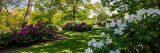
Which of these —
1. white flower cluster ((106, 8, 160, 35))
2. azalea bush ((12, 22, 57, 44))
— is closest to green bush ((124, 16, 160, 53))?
white flower cluster ((106, 8, 160, 35))

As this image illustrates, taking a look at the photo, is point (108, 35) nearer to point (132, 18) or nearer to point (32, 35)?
point (132, 18)

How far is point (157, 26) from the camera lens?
4.54 meters

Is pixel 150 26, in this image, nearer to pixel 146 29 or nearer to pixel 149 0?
pixel 146 29

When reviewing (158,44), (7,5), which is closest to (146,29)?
(158,44)

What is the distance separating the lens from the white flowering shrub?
452cm

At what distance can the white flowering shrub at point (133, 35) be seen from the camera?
452 centimetres

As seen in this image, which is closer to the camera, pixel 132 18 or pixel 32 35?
pixel 132 18

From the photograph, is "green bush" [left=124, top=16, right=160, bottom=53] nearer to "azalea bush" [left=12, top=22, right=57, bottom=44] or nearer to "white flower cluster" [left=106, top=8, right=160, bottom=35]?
"white flower cluster" [left=106, top=8, right=160, bottom=35]

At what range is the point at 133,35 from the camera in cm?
473

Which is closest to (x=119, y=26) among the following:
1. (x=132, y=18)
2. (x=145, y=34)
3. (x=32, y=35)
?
(x=132, y=18)

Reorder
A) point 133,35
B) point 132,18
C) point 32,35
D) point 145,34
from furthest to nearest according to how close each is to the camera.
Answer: point 32,35 → point 132,18 → point 133,35 → point 145,34

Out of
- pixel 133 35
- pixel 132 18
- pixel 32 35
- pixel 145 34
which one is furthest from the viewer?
pixel 32 35

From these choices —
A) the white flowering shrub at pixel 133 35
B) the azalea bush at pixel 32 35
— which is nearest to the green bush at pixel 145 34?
the white flowering shrub at pixel 133 35

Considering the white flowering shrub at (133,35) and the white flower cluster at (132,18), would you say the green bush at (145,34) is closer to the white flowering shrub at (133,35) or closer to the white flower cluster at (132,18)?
the white flowering shrub at (133,35)
